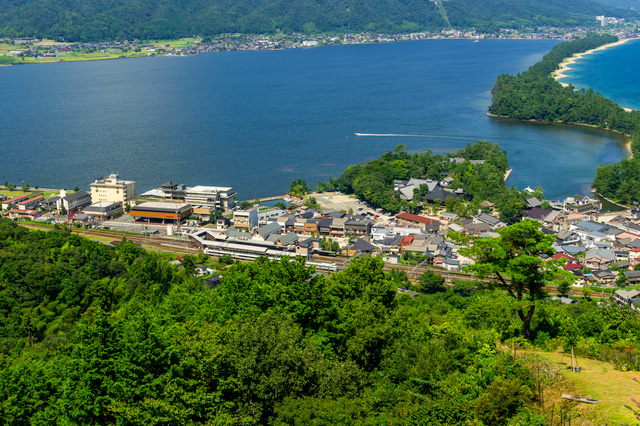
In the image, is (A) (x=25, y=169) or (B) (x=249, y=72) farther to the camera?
(B) (x=249, y=72)

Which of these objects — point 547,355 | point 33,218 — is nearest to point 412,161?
point 33,218

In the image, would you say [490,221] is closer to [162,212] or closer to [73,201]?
[162,212]

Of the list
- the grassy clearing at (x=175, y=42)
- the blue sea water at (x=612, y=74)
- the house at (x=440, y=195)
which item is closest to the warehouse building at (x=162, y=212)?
the house at (x=440, y=195)

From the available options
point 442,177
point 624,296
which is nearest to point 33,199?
point 442,177

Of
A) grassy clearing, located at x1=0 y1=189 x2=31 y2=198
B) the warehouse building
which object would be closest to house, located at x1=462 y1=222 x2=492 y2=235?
the warehouse building

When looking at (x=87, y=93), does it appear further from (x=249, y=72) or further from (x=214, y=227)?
(x=214, y=227)
